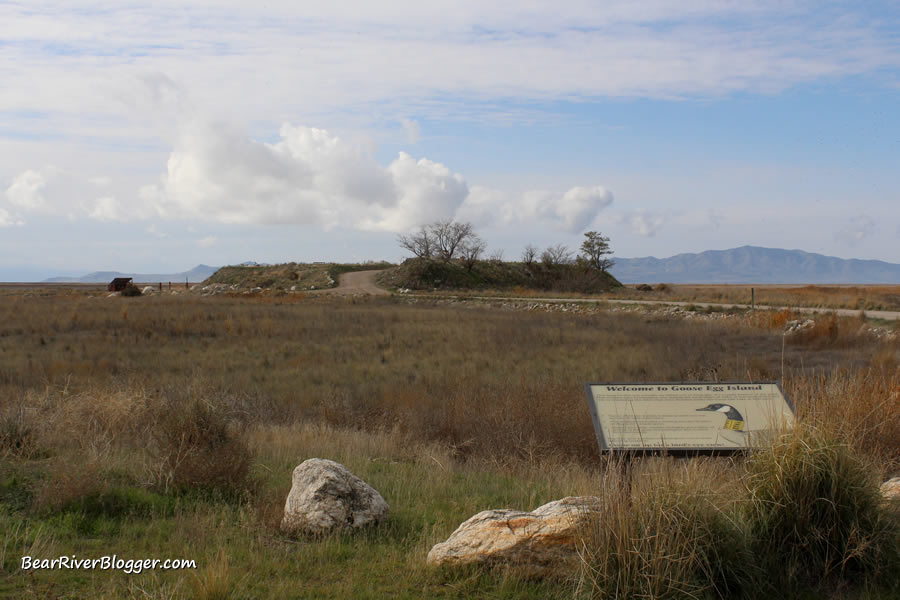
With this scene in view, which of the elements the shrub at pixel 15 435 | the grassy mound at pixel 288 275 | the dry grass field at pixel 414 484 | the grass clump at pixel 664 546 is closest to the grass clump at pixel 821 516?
the dry grass field at pixel 414 484

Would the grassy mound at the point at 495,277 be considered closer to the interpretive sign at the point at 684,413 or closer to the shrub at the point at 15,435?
the shrub at the point at 15,435

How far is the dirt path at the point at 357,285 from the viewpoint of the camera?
168ft

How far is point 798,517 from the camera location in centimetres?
449

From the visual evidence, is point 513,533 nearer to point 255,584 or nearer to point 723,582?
point 723,582

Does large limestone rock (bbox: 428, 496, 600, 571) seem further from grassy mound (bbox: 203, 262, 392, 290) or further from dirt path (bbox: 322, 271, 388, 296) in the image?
grassy mound (bbox: 203, 262, 392, 290)

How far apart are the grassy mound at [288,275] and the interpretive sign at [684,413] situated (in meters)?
51.6

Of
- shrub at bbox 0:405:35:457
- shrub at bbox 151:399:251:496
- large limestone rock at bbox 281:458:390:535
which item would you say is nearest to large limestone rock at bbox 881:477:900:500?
large limestone rock at bbox 281:458:390:535

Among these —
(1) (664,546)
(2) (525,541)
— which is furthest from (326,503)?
(1) (664,546)

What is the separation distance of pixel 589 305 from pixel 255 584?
1365 inches

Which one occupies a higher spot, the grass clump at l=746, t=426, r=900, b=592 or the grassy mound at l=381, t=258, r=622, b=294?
the grassy mound at l=381, t=258, r=622, b=294

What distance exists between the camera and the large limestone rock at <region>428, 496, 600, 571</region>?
4.41 meters

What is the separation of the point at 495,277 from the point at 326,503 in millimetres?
60090

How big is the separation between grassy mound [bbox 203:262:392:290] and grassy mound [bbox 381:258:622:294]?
20.2 feet

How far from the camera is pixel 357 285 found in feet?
191
